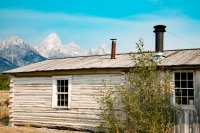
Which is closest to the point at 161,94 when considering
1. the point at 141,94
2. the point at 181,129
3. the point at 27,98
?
the point at 141,94

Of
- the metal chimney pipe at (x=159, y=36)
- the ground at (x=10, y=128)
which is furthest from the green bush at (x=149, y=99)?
the ground at (x=10, y=128)

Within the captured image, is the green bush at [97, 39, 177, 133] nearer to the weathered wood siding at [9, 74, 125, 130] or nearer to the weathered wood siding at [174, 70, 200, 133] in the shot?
the weathered wood siding at [174, 70, 200, 133]

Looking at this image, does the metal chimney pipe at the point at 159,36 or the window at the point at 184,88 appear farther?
the metal chimney pipe at the point at 159,36

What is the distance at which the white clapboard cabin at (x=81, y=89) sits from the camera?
435 inches

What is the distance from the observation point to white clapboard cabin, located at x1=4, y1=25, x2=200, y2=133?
11039mm

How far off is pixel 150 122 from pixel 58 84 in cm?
604

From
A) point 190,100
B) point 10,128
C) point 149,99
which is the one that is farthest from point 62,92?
point 190,100

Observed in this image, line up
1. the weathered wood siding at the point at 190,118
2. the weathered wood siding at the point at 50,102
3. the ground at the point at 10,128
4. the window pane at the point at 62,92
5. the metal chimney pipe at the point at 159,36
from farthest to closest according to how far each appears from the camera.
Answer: the window pane at the point at 62,92 → the ground at the point at 10,128 → the weathered wood siding at the point at 50,102 → the metal chimney pipe at the point at 159,36 → the weathered wood siding at the point at 190,118

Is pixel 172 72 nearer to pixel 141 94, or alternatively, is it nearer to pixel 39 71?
pixel 141 94

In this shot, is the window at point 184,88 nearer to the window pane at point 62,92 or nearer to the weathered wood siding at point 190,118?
the weathered wood siding at point 190,118

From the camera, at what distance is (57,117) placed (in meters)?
14.7

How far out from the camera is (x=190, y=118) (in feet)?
35.9

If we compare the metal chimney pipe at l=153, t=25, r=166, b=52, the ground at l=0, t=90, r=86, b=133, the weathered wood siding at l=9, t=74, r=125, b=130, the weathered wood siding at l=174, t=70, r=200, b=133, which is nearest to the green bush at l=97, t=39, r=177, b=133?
the weathered wood siding at l=174, t=70, r=200, b=133

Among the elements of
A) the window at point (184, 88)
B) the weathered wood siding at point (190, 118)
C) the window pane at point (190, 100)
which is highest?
the window at point (184, 88)
